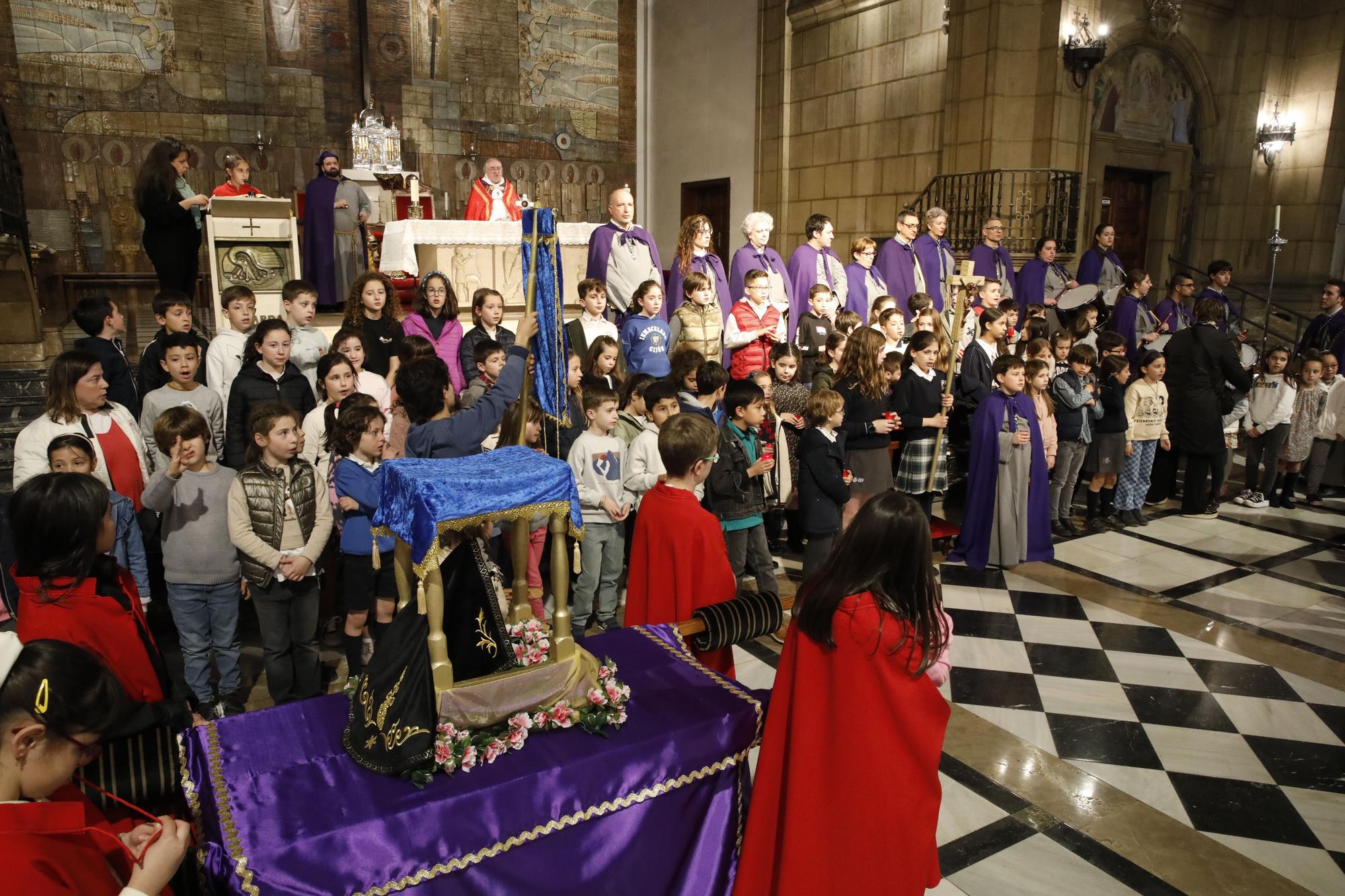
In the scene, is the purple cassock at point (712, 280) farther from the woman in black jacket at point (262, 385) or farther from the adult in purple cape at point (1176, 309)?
the adult in purple cape at point (1176, 309)

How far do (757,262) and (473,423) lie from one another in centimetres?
528

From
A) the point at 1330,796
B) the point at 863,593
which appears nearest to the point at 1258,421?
the point at 1330,796

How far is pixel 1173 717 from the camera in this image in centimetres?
418

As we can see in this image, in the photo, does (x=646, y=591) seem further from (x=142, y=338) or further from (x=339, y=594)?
(x=142, y=338)

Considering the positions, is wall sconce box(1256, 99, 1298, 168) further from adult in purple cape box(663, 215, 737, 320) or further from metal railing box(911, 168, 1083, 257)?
adult in purple cape box(663, 215, 737, 320)

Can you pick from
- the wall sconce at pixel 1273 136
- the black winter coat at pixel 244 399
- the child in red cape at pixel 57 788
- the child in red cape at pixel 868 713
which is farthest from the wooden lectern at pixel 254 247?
the wall sconce at pixel 1273 136

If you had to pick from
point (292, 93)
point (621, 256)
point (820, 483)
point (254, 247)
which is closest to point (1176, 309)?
point (621, 256)

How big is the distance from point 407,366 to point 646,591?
4.36ft

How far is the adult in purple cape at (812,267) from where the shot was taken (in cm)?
804

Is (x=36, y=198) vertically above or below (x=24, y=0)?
below

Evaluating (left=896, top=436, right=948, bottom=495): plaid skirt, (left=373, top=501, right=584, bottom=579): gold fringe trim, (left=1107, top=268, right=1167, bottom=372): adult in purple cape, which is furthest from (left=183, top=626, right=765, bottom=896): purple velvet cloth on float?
(left=1107, top=268, right=1167, bottom=372): adult in purple cape

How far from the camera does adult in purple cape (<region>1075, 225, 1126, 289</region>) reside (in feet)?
32.7

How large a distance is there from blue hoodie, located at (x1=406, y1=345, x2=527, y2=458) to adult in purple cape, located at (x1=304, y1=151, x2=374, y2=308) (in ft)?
19.7

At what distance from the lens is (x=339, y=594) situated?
5.51 m
